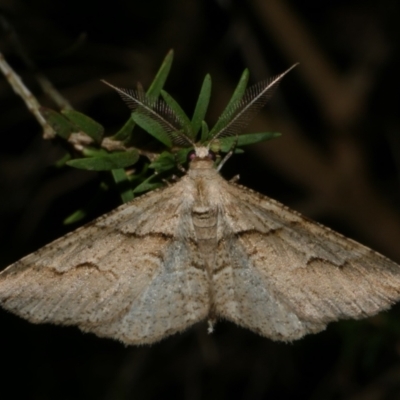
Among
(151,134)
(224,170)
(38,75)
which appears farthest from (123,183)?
(224,170)

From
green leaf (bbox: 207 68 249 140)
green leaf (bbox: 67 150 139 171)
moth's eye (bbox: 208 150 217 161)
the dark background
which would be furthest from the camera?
the dark background

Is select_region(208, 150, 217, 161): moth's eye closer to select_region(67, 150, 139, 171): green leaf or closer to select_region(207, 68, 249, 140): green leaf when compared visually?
select_region(207, 68, 249, 140): green leaf

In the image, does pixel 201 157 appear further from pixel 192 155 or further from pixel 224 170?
pixel 224 170

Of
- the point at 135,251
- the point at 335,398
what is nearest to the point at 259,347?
the point at 335,398

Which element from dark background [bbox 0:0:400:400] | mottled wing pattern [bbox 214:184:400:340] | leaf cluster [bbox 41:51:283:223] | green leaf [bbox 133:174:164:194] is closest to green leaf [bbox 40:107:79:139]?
leaf cluster [bbox 41:51:283:223]

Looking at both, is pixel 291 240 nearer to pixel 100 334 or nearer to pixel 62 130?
pixel 100 334

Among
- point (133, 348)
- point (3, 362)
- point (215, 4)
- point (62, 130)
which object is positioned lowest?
point (3, 362)
